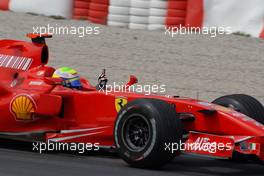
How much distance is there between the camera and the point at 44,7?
1497 cm

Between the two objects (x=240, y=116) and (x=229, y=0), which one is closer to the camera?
(x=240, y=116)

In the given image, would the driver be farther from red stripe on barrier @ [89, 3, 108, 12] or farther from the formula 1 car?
red stripe on barrier @ [89, 3, 108, 12]

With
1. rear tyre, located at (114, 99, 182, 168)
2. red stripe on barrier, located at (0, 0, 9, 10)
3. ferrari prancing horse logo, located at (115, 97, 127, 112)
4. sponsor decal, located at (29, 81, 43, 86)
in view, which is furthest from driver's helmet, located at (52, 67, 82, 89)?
red stripe on barrier, located at (0, 0, 9, 10)

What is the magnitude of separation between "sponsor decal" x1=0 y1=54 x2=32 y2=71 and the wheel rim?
6.15ft

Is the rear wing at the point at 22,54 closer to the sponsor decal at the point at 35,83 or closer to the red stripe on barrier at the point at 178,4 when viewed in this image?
the sponsor decal at the point at 35,83

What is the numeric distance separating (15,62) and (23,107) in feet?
2.48

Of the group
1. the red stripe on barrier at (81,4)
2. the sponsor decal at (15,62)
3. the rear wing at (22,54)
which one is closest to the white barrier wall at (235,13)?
the red stripe on barrier at (81,4)

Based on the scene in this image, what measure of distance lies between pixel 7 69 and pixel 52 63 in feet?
15.2

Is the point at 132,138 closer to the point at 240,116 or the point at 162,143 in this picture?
the point at 162,143

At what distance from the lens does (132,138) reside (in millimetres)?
7660

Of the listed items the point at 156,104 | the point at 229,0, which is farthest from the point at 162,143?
the point at 229,0

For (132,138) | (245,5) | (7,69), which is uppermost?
(245,5)

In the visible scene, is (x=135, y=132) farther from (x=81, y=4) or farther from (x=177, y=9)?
(x=81, y=4)

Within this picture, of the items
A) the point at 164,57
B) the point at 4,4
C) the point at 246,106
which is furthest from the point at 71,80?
the point at 4,4
